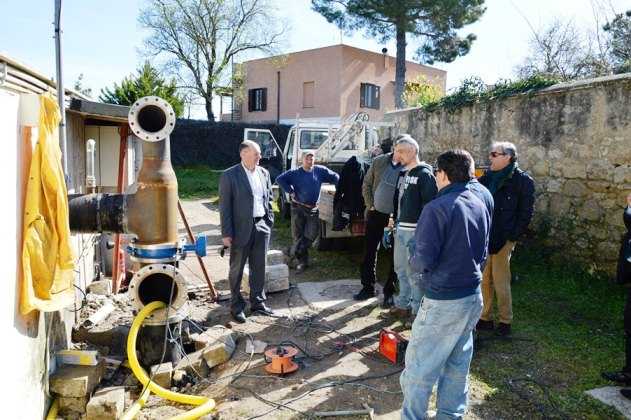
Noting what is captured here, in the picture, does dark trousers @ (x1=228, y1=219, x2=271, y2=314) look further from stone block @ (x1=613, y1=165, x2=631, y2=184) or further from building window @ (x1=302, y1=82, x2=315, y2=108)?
building window @ (x1=302, y1=82, x2=315, y2=108)

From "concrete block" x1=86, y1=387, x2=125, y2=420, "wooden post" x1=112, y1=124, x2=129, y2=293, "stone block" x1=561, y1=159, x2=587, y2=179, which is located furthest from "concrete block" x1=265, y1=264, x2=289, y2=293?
"stone block" x1=561, y1=159, x2=587, y2=179

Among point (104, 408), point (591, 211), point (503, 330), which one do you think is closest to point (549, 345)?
point (503, 330)

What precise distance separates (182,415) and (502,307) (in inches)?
119

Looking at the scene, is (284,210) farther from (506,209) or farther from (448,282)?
(448,282)

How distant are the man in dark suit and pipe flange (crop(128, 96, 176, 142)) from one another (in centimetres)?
106

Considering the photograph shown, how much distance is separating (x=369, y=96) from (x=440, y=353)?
83.3 feet

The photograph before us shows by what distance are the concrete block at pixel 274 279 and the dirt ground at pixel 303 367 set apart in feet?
0.32

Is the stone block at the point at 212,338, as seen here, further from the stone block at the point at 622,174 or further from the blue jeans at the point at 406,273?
the stone block at the point at 622,174

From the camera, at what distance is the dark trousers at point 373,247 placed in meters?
5.62

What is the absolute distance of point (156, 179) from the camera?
13.1 feet

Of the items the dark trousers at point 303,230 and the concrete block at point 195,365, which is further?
the dark trousers at point 303,230

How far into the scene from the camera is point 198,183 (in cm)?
1928

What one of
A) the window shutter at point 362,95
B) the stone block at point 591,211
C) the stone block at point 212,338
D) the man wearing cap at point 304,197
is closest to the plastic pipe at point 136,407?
the stone block at point 212,338

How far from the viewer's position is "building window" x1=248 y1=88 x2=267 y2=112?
99.1 ft
